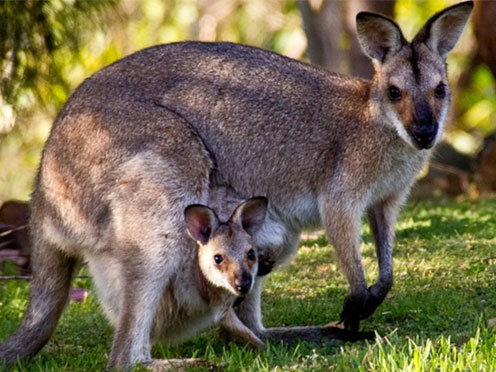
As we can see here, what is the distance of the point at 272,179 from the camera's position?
6.44 meters

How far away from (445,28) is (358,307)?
1.82 metres

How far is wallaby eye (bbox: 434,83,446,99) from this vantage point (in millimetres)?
6180

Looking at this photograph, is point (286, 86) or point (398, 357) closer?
point (398, 357)

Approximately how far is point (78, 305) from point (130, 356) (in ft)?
6.64

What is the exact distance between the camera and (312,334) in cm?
626

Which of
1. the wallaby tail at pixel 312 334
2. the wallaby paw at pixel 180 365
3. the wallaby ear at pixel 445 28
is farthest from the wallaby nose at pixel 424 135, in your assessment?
the wallaby paw at pixel 180 365

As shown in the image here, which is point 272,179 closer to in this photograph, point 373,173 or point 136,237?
point 373,173

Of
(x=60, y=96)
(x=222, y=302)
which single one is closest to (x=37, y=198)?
(x=222, y=302)

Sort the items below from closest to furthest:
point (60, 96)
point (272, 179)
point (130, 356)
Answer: point (130, 356)
point (272, 179)
point (60, 96)

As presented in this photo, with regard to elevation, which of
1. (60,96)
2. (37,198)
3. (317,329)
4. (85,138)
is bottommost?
(60,96)

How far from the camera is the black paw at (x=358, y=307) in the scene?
608 centimetres

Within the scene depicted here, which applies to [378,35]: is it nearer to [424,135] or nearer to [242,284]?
[424,135]

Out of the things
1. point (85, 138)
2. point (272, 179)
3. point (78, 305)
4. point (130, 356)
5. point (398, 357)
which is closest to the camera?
point (398, 357)

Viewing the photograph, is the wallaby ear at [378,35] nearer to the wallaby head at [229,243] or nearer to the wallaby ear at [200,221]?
the wallaby head at [229,243]
